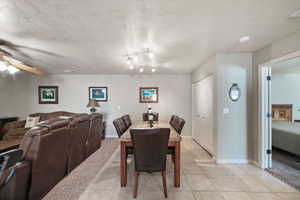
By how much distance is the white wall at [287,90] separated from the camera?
4.50 metres

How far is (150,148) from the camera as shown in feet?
6.05

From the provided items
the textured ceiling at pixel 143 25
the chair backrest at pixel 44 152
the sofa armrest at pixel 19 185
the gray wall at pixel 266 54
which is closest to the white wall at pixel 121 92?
the textured ceiling at pixel 143 25

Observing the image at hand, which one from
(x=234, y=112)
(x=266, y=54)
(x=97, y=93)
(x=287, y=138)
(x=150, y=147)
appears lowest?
(x=287, y=138)

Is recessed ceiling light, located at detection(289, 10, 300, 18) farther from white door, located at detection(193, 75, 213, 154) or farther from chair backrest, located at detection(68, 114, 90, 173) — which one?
chair backrest, located at detection(68, 114, 90, 173)

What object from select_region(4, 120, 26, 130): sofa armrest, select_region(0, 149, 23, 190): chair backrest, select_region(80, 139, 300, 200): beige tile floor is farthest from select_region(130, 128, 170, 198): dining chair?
select_region(4, 120, 26, 130): sofa armrest

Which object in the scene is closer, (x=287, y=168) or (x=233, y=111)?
(x=287, y=168)

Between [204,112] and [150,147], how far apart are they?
2530mm

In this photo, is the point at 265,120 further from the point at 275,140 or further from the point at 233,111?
the point at 275,140

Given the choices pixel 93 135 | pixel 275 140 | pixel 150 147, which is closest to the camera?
pixel 150 147

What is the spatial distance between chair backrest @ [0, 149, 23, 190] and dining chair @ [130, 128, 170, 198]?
1089 mm

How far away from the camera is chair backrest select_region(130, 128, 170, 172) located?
5.88ft

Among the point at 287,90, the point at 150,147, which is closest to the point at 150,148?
the point at 150,147

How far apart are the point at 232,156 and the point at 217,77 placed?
1.72m

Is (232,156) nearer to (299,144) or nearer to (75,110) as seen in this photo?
(299,144)
